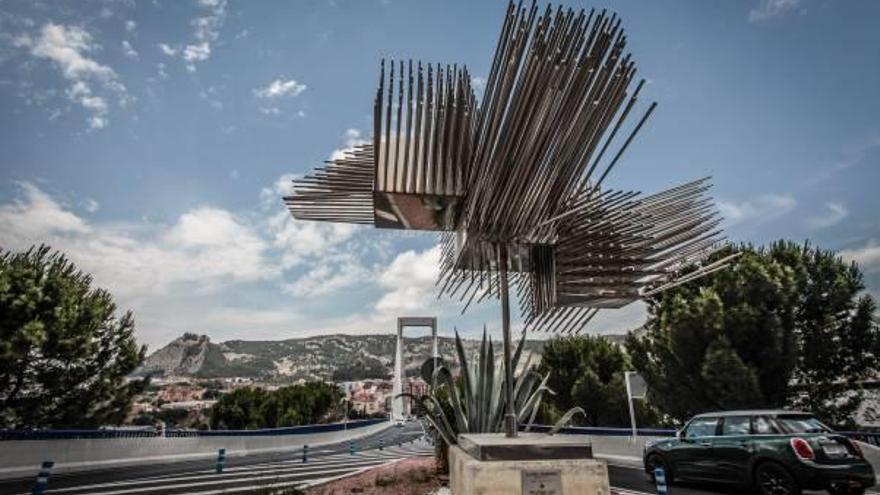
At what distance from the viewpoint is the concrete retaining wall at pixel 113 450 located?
13211 millimetres

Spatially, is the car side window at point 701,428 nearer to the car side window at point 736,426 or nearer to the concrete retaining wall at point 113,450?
the car side window at point 736,426

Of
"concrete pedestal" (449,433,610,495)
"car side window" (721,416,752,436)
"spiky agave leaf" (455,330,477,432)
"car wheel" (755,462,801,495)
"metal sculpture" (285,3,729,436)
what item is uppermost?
"metal sculpture" (285,3,729,436)

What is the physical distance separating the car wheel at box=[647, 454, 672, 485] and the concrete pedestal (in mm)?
8111

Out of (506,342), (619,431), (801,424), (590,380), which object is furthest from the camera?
(590,380)

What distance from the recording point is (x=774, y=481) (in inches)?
309

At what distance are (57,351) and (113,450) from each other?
5640 mm

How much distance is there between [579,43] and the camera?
3.37 m

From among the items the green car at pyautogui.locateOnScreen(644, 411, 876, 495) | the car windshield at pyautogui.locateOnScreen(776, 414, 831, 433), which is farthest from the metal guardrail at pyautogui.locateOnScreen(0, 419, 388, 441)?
the car windshield at pyautogui.locateOnScreen(776, 414, 831, 433)

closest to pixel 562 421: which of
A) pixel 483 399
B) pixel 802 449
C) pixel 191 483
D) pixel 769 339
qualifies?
pixel 483 399

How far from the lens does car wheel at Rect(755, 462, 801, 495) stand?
752 centimetres

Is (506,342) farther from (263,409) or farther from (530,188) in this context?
(263,409)

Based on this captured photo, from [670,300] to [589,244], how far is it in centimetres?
2007

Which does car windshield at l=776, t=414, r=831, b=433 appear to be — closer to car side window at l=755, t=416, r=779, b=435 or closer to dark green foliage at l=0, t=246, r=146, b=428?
car side window at l=755, t=416, r=779, b=435

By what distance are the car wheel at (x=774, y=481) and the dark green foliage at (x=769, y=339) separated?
34.0 feet
